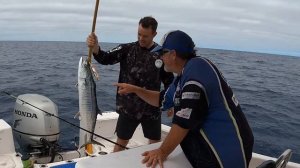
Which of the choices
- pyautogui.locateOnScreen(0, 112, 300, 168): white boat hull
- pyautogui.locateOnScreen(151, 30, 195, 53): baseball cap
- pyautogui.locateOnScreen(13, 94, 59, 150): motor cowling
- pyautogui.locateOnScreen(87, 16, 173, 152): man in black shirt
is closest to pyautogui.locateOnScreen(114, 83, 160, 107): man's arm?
pyautogui.locateOnScreen(0, 112, 300, 168): white boat hull

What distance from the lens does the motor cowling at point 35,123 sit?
5.01 meters

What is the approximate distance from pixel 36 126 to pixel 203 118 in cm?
316

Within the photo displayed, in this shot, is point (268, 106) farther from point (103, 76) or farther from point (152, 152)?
point (152, 152)

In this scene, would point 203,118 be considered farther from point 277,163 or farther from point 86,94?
point 86,94

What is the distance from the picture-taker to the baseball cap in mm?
2754

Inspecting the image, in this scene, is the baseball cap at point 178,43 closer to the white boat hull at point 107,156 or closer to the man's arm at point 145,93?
the white boat hull at point 107,156

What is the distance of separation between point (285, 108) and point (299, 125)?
271 cm

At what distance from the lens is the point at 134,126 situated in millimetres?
4828

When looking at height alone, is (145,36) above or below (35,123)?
above

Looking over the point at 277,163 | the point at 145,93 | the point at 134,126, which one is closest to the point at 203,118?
the point at 277,163

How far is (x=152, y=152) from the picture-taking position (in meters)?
2.81

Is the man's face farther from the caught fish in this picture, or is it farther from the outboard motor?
the outboard motor

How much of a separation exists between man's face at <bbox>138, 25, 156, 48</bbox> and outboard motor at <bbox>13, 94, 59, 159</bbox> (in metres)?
1.72

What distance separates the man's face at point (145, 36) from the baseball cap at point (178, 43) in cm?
164
